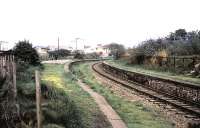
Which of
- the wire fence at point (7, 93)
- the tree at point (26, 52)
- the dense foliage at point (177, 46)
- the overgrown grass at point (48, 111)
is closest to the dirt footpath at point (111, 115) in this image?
the overgrown grass at point (48, 111)

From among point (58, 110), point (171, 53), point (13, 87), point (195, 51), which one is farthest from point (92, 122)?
point (171, 53)

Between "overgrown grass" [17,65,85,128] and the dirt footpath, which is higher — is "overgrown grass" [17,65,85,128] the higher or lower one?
the higher one

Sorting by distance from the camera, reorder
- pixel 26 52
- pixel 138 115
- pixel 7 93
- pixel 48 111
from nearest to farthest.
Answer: pixel 48 111 → pixel 7 93 → pixel 138 115 → pixel 26 52

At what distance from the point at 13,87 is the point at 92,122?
2578 millimetres

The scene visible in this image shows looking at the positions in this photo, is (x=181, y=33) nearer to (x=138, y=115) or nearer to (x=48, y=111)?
(x=138, y=115)

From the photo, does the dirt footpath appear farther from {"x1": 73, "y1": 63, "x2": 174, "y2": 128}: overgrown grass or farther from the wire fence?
the wire fence

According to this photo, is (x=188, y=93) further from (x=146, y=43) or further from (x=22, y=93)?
(x=146, y=43)

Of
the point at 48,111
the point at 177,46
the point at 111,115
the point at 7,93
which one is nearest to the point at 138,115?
the point at 111,115

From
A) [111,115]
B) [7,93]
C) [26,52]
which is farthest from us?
[26,52]

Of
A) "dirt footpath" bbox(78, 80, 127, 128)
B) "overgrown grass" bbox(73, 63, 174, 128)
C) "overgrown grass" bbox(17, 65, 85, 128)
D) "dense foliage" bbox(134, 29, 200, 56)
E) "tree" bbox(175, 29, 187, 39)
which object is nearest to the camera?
"overgrown grass" bbox(17, 65, 85, 128)

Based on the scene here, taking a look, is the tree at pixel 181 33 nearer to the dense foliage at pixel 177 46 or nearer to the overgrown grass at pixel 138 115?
the dense foliage at pixel 177 46

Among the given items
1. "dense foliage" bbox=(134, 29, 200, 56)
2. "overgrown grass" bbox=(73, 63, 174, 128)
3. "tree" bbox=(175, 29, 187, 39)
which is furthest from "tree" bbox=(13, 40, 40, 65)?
"tree" bbox=(175, 29, 187, 39)

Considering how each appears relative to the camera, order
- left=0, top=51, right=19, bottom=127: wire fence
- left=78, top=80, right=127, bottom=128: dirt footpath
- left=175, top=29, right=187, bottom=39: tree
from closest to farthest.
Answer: left=0, top=51, right=19, bottom=127: wire fence → left=78, top=80, right=127, bottom=128: dirt footpath → left=175, top=29, right=187, bottom=39: tree

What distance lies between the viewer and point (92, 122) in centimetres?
1278
